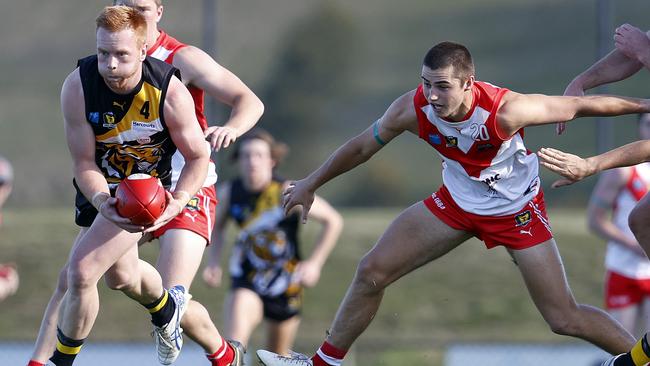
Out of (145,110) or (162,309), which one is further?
(162,309)

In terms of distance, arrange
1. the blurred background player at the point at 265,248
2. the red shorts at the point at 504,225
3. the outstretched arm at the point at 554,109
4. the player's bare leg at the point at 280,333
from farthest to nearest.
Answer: the player's bare leg at the point at 280,333, the blurred background player at the point at 265,248, the red shorts at the point at 504,225, the outstretched arm at the point at 554,109

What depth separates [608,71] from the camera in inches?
244

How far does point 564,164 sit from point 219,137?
1721 millimetres

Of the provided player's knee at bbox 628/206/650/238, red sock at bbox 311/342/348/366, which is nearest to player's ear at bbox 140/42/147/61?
red sock at bbox 311/342/348/366

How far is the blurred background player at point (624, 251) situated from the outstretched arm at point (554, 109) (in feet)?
10.3

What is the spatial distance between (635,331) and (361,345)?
2817mm

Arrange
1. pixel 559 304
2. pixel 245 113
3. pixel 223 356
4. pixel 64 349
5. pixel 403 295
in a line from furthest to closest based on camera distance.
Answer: pixel 403 295, pixel 223 356, pixel 245 113, pixel 559 304, pixel 64 349

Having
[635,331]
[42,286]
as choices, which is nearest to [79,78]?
[635,331]

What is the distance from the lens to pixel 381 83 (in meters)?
15.3

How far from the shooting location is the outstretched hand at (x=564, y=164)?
209 inches

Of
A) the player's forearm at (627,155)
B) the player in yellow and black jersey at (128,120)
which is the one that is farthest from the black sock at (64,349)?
the player's forearm at (627,155)

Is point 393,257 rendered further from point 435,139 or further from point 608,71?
point 608,71

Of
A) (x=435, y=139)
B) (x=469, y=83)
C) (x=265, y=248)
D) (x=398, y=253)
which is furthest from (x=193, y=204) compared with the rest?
(x=265, y=248)

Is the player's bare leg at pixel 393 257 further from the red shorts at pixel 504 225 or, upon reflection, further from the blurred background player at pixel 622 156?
the blurred background player at pixel 622 156
